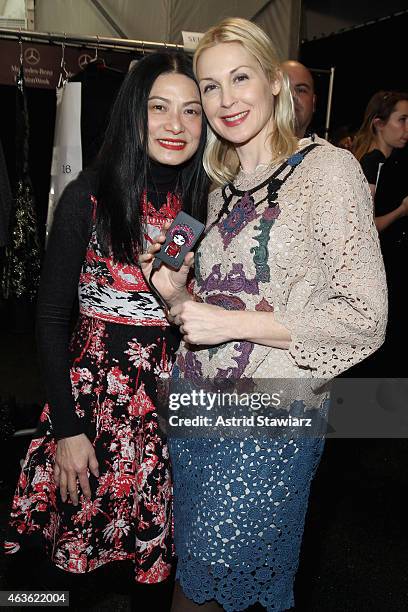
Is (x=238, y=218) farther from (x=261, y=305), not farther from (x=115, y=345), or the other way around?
(x=115, y=345)

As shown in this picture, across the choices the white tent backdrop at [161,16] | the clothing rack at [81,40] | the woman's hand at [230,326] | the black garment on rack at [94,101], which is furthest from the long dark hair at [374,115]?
the white tent backdrop at [161,16]

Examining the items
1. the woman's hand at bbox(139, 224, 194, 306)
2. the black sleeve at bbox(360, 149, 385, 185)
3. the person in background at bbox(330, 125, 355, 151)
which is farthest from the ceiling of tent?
the woman's hand at bbox(139, 224, 194, 306)

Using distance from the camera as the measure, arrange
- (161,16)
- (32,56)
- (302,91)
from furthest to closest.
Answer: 1. (161,16)
2. (32,56)
3. (302,91)

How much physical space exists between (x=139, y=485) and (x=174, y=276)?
24.5 inches

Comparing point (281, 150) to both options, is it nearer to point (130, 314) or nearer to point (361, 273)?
point (361, 273)

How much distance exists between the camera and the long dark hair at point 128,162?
159 centimetres

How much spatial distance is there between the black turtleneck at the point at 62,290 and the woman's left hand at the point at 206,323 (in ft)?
1.25

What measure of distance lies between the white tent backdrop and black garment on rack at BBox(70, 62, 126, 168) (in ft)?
10.2

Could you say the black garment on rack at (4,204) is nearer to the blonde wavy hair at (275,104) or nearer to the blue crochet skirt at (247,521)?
the blonde wavy hair at (275,104)

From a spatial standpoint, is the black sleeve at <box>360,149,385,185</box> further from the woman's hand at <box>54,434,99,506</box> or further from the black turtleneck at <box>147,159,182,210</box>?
the woman's hand at <box>54,434,99,506</box>

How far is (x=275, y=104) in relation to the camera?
1560 millimetres

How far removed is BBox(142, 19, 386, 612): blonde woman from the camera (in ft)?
4.34

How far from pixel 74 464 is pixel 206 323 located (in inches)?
23.4

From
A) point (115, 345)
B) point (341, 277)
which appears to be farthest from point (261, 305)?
point (115, 345)
